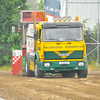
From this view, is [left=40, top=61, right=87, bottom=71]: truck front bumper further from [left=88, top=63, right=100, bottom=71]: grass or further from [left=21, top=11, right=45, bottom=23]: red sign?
[left=88, top=63, right=100, bottom=71]: grass

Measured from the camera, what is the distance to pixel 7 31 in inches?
1393

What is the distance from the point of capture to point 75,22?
16.8m

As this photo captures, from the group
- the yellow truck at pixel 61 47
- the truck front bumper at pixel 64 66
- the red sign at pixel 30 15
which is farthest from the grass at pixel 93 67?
the truck front bumper at pixel 64 66

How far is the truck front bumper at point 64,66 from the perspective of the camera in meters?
16.4

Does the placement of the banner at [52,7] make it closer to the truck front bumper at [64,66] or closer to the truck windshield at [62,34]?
the truck windshield at [62,34]

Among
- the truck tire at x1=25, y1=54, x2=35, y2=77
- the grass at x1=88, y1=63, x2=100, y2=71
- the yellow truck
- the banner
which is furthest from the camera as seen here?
the banner

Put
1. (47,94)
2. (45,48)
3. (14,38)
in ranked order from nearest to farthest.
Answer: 1. (47,94)
2. (45,48)
3. (14,38)

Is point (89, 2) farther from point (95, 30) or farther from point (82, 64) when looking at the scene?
point (82, 64)

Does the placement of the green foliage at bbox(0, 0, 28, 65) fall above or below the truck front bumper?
above

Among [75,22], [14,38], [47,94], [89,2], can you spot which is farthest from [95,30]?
[47,94]

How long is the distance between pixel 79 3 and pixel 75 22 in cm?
1432

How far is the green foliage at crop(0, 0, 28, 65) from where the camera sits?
3525 cm

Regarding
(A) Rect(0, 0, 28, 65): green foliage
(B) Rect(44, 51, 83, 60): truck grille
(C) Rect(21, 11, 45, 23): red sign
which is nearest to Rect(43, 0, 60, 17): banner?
(A) Rect(0, 0, 28, 65): green foliage

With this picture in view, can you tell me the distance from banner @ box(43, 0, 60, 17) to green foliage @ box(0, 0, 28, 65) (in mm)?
6122
